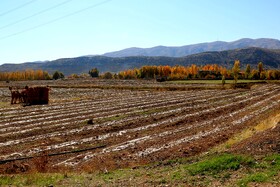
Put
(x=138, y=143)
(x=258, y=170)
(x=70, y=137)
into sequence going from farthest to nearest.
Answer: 1. (x=70, y=137)
2. (x=138, y=143)
3. (x=258, y=170)

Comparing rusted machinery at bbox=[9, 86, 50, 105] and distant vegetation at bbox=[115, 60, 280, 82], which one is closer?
rusted machinery at bbox=[9, 86, 50, 105]

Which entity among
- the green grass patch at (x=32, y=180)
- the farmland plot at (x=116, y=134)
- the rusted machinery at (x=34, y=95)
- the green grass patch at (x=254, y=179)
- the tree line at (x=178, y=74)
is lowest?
the farmland plot at (x=116, y=134)

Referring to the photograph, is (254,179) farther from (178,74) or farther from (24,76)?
(24,76)

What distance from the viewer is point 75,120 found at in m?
33.3

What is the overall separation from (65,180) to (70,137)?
11674mm

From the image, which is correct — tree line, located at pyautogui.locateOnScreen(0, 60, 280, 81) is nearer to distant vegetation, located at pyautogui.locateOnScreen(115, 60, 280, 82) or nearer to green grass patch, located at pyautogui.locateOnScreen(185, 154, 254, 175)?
distant vegetation, located at pyautogui.locateOnScreen(115, 60, 280, 82)

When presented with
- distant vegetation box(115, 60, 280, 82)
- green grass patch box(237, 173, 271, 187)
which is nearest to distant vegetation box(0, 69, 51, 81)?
distant vegetation box(115, 60, 280, 82)

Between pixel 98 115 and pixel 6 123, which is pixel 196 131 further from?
pixel 6 123

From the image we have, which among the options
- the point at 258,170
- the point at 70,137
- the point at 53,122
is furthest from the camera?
the point at 53,122

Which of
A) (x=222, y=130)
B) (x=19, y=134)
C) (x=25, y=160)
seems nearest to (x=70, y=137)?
(x=19, y=134)

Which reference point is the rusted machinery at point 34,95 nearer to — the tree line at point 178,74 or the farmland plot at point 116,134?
the farmland plot at point 116,134

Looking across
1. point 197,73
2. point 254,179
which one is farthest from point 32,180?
point 197,73

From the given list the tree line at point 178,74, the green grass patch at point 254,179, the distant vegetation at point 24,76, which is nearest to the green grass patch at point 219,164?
the green grass patch at point 254,179

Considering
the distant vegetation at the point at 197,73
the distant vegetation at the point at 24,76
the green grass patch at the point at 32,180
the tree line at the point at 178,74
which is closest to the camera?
the green grass patch at the point at 32,180
